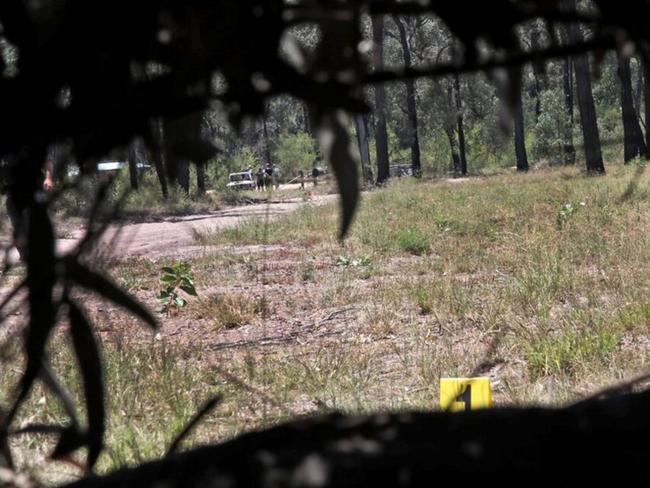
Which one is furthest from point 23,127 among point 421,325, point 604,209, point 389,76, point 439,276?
point 604,209

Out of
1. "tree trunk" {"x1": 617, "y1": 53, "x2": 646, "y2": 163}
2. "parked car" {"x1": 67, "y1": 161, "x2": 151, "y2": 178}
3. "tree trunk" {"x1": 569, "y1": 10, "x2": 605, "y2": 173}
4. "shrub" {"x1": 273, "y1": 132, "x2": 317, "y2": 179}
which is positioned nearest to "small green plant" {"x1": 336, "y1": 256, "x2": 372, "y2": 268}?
"parked car" {"x1": 67, "y1": 161, "x2": 151, "y2": 178}

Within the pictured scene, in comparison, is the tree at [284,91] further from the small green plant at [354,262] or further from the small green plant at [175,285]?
the small green plant at [354,262]

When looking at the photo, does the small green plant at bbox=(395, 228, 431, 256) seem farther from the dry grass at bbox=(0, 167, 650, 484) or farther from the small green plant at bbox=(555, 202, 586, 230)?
the small green plant at bbox=(555, 202, 586, 230)

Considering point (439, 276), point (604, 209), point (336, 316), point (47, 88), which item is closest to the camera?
point (47, 88)

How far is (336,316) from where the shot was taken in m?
5.65

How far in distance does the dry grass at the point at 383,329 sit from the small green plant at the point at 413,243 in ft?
0.07

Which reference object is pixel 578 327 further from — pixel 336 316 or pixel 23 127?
pixel 23 127

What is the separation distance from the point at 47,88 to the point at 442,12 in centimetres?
36

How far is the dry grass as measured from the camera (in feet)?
11.2

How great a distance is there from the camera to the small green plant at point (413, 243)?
9258mm

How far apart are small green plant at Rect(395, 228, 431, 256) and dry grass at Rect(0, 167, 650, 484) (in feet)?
0.07

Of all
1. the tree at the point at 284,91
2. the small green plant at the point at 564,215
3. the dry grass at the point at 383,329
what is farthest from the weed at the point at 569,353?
the small green plant at the point at 564,215

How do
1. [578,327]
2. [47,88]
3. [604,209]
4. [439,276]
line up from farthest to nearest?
[604,209]
[439,276]
[578,327]
[47,88]

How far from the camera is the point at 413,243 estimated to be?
9328 mm
